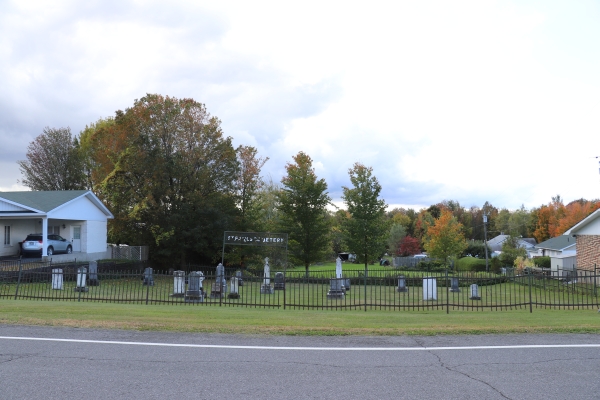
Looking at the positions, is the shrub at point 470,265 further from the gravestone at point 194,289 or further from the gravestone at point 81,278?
the gravestone at point 81,278

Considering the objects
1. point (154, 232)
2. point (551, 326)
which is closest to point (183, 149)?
point (154, 232)

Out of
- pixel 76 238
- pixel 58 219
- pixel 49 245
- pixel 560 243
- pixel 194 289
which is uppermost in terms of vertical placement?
pixel 58 219

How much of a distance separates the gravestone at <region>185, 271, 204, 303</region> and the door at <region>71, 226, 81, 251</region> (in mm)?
23116

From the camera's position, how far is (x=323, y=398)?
5.43 metres

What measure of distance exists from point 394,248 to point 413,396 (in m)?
71.9

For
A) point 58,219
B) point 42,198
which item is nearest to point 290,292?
point 58,219

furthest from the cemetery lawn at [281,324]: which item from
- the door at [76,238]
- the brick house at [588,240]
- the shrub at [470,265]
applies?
the shrub at [470,265]

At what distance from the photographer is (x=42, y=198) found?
118ft

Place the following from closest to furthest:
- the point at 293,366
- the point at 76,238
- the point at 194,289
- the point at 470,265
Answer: the point at 293,366, the point at 194,289, the point at 76,238, the point at 470,265

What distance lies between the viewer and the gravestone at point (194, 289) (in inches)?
748

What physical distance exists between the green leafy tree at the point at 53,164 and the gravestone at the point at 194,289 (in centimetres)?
5050

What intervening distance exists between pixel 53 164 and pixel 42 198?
3096 cm

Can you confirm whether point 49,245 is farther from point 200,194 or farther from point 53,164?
point 53,164

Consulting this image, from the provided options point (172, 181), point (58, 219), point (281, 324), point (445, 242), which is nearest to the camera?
point (281, 324)
